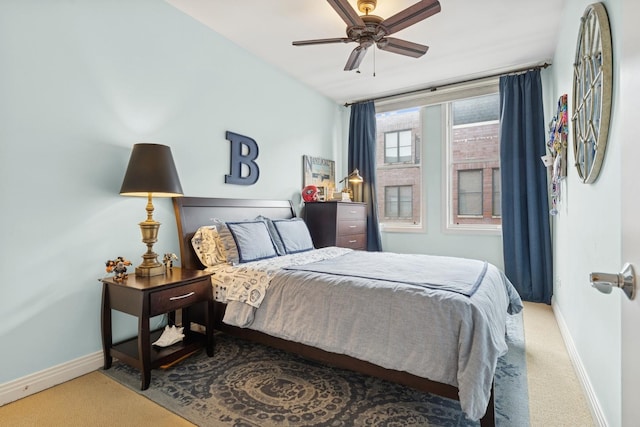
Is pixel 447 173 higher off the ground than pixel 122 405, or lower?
higher

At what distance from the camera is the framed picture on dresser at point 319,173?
175 inches

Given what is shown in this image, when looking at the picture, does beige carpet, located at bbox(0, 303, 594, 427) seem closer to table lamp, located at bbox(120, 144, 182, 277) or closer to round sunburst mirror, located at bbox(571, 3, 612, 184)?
table lamp, located at bbox(120, 144, 182, 277)

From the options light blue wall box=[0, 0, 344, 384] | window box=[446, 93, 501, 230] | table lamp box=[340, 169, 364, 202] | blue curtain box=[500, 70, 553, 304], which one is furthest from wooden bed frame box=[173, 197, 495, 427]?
blue curtain box=[500, 70, 553, 304]

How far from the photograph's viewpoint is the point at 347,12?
2.19 metres

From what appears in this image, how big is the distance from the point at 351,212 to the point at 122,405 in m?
3.13

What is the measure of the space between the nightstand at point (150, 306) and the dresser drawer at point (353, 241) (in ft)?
6.69

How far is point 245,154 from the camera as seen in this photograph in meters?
3.52

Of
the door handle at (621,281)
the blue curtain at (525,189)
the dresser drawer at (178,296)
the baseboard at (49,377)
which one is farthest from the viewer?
the blue curtain at (525,189)

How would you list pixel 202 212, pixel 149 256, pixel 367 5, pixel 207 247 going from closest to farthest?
pixel 149 256 → pixel 367 5 → pixel 207 247 → pixel 202 212

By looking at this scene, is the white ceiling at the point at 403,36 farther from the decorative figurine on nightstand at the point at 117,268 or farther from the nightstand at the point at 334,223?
the decorative figurine on nightstand at the point at 117,268

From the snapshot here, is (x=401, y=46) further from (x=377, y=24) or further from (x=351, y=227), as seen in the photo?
(x=351, y=227)

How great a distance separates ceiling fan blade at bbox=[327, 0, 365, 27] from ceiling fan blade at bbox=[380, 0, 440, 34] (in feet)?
0.60

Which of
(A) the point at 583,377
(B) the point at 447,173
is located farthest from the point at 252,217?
(A) the point at 583,377

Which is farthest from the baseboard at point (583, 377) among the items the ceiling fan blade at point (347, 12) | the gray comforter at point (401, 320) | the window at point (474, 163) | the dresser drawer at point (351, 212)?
the ceiling fan blade at point (347, 12)
